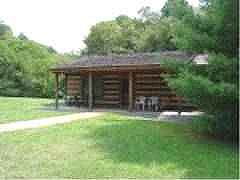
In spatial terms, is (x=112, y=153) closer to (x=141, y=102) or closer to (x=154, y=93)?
(x=141, y=102)

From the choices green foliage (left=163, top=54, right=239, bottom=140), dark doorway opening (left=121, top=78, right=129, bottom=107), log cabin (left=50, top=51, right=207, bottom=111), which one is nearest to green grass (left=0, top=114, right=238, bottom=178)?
green foliage (left=163, top=54, right=239, bottom=140)

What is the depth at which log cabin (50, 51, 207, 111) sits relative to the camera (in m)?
16.6

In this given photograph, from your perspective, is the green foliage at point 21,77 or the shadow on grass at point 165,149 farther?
the green foliage at point 21,77

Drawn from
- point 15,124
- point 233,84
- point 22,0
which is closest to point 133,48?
point 22,0

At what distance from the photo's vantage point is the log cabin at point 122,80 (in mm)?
16600

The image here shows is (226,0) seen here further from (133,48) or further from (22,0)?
(133,48)

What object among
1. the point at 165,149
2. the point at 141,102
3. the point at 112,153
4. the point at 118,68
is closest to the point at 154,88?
the point at 141,102

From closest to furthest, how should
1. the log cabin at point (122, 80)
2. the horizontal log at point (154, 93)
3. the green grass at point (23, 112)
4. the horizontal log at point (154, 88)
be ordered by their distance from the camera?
1. the green grass at point (23, 112)
2. the log cabin at point (122, 80)
3. the horizontal log at point (154, 93)
4. the horizontal log at point (154, 88)

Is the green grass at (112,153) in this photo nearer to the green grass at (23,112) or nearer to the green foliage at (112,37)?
the green grass at (23,112)

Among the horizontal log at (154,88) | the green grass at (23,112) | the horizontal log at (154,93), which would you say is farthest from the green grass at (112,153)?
the horizontal log at (154,88)

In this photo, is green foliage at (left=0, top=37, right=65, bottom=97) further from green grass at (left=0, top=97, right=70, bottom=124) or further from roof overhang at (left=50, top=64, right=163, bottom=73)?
roof overhang at (left=50, top=64, right=163, bottom=73)

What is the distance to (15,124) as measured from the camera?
11891 millimetres

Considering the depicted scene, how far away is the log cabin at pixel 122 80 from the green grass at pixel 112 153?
534 cm

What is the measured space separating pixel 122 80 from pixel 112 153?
12323 mm
